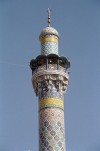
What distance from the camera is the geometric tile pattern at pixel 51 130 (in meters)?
11.5

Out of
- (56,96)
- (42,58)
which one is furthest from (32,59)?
(56,96)

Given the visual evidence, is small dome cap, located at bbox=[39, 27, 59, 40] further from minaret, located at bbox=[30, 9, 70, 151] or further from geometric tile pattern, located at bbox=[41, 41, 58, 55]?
geometric tile pattern, located at bbox=[41, 41, 58, 55]

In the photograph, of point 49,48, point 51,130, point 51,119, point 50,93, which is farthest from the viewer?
point 49,48

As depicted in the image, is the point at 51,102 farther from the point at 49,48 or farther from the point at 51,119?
the point at 49,48

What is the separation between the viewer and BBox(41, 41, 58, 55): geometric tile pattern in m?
12.9

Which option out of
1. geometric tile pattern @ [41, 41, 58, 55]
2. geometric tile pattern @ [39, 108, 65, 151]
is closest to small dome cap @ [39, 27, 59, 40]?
geometric tile pattern @ [41, 41, 58, 55]

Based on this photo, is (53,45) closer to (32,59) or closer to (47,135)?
(32,59)

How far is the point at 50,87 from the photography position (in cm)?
1238

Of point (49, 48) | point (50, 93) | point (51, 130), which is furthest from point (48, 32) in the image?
point (51, 130)

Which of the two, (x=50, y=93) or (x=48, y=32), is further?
(x=48, y=32)

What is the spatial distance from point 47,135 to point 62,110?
83 cm

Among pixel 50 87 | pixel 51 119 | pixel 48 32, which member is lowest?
pixel 51 119

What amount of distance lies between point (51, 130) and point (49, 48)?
2341 millimetres

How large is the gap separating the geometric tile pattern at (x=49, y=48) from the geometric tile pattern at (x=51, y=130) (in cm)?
165
